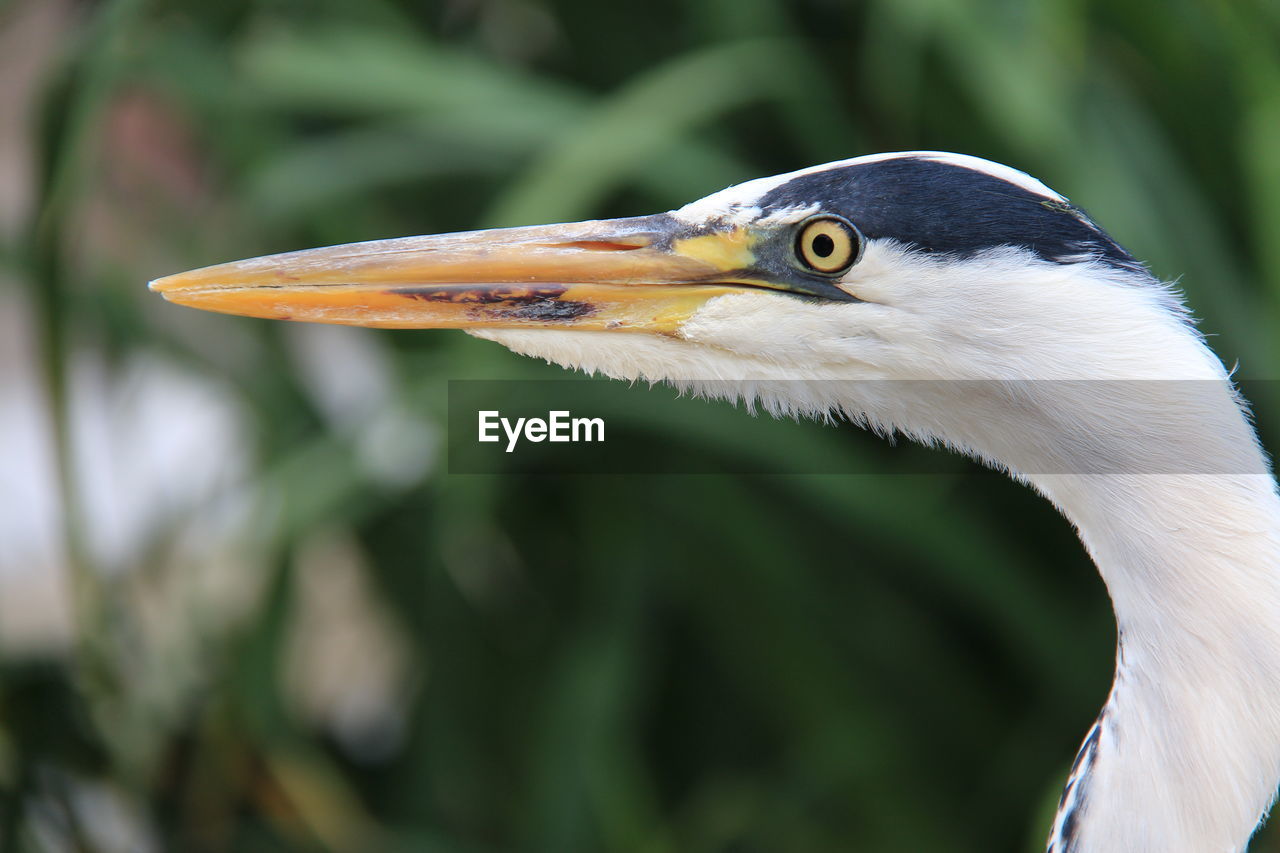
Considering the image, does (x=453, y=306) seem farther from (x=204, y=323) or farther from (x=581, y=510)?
(x=204, y=323)

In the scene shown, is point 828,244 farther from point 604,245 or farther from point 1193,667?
point 1193,667

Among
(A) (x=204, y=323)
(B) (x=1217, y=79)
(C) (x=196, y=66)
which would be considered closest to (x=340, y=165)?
(C) (x=196, y=66)

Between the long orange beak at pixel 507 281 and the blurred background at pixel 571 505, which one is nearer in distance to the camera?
the long orange beak at pixel 507 281

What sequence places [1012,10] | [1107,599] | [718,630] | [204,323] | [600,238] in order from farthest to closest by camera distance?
[204,323], [718,630], [1107,599], [1012,10], [600,238]

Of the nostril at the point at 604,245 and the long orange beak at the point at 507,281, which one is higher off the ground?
the nostril at the point at 604,245

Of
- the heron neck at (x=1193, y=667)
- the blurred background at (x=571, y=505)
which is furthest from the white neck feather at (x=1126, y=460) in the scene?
the blurred background at (x=571, y=505)

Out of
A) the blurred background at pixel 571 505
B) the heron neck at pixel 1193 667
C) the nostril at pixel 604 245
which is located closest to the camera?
the heron neck at pixel 1193 667

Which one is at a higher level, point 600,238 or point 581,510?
point 600,238

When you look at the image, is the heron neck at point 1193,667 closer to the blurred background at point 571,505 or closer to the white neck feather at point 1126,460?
the white neck feather at point 1126,460

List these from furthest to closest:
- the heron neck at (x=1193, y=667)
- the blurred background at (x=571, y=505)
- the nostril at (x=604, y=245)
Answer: the blurred background at (x=571, y=505) → the nostril at (x=604, y=245) → the heron neck at (x=1193, y=667)
